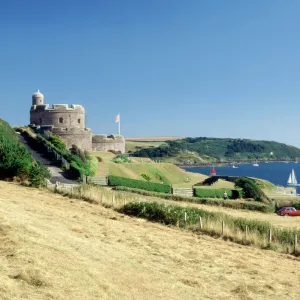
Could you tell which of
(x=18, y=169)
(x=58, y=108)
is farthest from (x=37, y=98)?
(x=18, y=169)

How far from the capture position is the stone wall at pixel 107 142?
6537cm

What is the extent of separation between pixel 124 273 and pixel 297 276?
18.7ft

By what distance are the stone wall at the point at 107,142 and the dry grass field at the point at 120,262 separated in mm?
44880

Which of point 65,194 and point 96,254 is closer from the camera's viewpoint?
point 96,254

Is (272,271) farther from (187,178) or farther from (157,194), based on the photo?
(187,178)

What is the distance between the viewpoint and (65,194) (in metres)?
26.0

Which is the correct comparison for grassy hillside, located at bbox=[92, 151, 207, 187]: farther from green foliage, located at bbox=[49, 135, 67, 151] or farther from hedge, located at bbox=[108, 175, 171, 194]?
hedge, located at bbox=[108, 175, 171, 194]

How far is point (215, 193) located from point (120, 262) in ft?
101

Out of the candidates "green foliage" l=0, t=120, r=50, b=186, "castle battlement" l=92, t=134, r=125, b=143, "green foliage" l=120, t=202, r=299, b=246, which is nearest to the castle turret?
"castle battlement" l=92, t=134, r=125, b=143

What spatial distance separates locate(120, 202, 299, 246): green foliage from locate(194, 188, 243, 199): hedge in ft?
62.2

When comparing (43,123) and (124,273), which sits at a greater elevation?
(43,123)

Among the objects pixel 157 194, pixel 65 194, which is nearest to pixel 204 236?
pixel 65 194

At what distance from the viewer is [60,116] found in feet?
199

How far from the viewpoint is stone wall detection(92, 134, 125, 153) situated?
214ft
